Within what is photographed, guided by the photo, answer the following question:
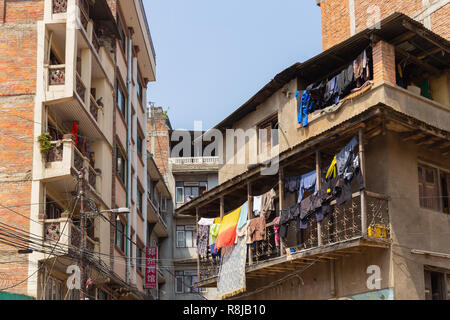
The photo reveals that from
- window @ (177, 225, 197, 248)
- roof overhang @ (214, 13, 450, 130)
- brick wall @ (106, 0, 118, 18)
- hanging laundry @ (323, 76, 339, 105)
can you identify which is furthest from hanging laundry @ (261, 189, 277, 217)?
window @ (177, 225, 197, 248)

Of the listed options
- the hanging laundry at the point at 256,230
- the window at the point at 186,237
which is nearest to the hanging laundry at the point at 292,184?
the hanging laundry at the point at 256,230

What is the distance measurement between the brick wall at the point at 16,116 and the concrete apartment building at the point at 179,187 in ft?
77.4

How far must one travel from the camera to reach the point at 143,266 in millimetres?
35625

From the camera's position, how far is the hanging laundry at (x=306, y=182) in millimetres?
20125

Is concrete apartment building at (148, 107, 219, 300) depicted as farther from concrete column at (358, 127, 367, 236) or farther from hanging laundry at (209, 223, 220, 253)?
concrete column at (358, 127, 367, 236)

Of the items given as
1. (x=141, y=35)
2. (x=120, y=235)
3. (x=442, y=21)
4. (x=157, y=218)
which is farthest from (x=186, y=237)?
(x=442, y=21)

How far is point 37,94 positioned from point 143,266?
15743 mm

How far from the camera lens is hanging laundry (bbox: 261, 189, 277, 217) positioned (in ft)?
70.2

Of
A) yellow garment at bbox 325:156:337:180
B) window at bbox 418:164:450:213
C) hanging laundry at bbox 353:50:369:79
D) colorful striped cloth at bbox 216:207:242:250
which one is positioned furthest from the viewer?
colorful striped cloth at bbox 216:207:242:250

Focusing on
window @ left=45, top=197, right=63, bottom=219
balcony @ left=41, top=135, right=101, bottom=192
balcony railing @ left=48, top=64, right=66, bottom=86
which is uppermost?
balcony railing @ left=48, top=64, right=66, bottom=86

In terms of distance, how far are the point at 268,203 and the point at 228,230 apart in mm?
2334

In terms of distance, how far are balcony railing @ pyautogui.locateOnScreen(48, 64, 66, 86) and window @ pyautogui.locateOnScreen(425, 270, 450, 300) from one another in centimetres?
1243

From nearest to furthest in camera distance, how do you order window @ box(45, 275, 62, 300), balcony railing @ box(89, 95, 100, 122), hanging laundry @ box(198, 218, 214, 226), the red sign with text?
window @ box(45, 275, 62, 300), hanging laundry @ box(198, 218, 214, 226), balcony railing @ box(89, 95, 100, 122), the red sign with text
